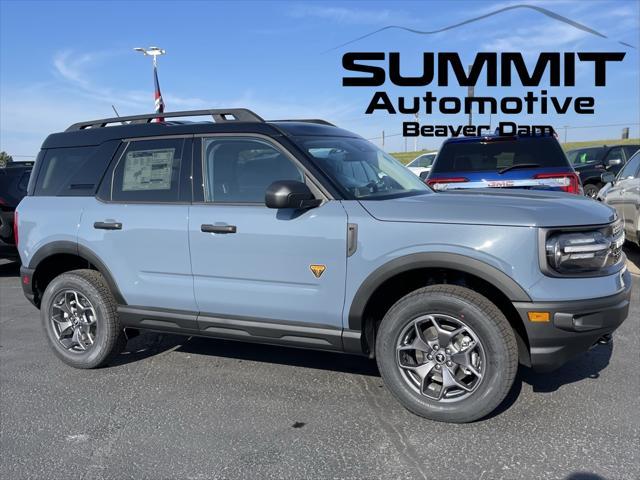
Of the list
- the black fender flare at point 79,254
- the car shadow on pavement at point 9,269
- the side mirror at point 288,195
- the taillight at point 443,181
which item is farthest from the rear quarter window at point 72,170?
the car shadow on pavement at point 9,269

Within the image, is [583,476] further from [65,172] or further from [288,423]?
[65,172]

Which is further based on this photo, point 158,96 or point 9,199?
point 158,96

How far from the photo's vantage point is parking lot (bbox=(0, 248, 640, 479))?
2.94 meters

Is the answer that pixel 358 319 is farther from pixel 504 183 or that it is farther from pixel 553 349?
pixel 504 183

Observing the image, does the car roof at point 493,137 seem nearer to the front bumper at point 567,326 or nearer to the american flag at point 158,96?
the front bumper at point 567,326

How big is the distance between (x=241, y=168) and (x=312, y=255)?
90 cm

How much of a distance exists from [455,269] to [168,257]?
2.06 meters

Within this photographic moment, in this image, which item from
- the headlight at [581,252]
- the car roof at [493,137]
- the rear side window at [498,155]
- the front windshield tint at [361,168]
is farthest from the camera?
the car roof at [493,137]

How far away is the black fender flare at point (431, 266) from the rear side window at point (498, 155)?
4.07 metres

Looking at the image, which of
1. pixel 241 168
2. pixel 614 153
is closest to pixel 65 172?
pixel 241 168

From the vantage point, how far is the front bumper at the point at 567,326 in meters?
3.04

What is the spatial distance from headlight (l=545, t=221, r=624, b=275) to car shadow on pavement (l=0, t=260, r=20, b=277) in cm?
873

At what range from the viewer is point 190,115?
429 cm

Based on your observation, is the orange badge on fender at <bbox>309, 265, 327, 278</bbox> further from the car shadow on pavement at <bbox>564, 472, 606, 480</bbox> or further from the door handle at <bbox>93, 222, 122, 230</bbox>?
the car shadow on pavement at <bbox>564, 472, 606, 480</bbox>
